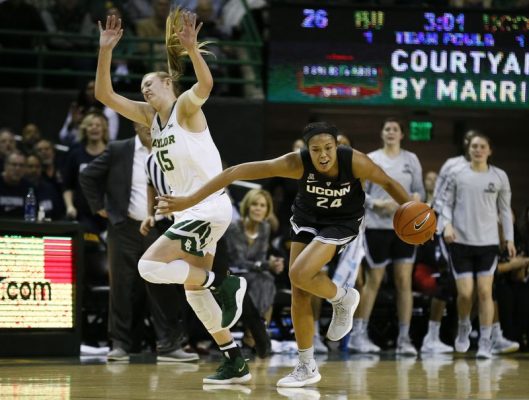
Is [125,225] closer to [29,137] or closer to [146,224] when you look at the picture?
[146,224]

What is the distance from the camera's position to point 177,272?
7.07 m

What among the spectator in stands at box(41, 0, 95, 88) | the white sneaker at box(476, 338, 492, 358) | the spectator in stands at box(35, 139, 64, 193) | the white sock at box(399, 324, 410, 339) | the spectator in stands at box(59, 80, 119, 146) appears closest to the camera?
the white sneaker at box(476, 338, 492, 358)

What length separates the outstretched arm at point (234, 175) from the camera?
6.72 metres

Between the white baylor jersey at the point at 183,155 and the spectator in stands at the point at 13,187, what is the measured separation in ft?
11.8

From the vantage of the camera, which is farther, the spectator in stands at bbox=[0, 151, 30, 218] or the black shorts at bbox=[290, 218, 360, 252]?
the spectator in stands at bbox=[0, 151, 30, 218]

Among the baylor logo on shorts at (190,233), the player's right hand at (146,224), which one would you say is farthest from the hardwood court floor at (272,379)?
the player's right hand at (146,224)

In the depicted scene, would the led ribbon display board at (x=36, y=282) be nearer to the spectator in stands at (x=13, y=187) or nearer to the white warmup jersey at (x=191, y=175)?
the spectator in stands at (x=13, y=187)

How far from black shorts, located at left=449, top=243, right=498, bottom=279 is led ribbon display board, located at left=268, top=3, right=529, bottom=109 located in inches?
117

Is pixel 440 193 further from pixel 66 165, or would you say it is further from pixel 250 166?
pixel 250 166

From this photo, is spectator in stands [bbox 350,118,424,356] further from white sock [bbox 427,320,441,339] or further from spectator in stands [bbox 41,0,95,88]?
spectator in stands [bbox 41,0,95,88]

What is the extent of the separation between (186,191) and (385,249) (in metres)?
3.62

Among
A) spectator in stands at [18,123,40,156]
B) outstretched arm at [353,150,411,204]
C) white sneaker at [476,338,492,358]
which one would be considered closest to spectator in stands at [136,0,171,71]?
spectator in stands at [18,123,40,156]

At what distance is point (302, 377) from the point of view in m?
7.21

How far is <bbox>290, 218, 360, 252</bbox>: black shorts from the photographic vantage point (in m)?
7.20
